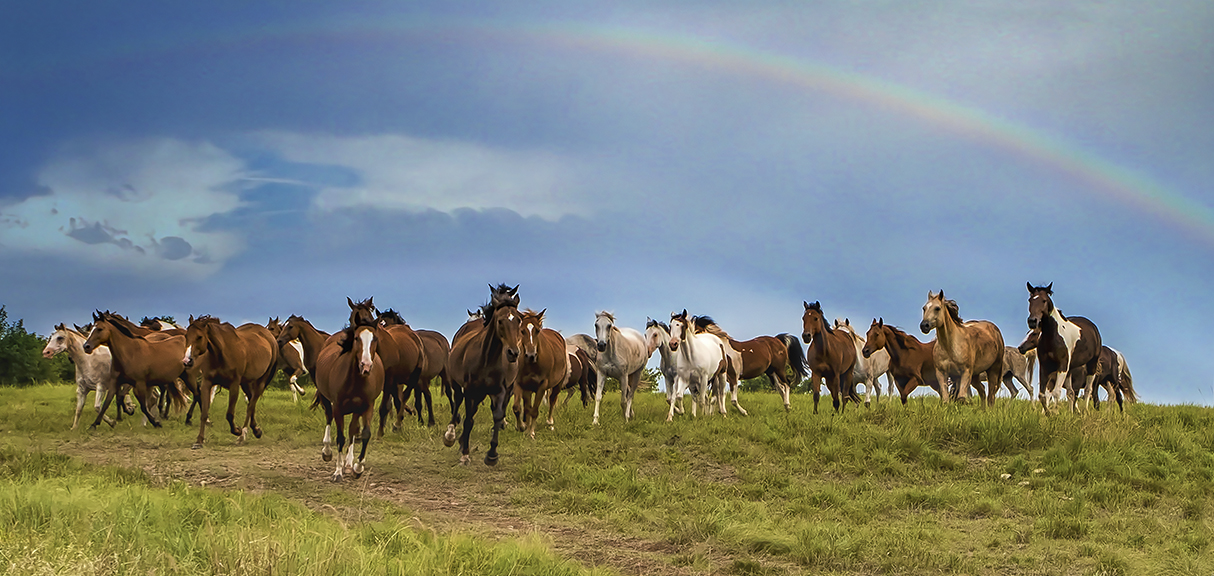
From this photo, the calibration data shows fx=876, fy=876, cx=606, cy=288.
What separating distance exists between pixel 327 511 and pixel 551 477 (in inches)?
153

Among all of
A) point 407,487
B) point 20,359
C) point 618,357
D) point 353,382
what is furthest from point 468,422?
point 20,359

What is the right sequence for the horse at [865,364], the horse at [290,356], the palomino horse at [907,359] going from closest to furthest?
the palomino horse at [907,359] → the horse at [290,356] → the horse at [865,364]

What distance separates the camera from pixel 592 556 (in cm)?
965

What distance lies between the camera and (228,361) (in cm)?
1798

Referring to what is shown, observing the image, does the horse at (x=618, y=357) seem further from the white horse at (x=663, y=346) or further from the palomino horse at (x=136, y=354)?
the palomino horse at (x=136, y=354)

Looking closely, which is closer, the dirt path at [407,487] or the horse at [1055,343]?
the dirt path at [407,487]

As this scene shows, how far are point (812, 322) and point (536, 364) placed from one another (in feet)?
24.1

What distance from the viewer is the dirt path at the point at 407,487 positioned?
32.5 feet

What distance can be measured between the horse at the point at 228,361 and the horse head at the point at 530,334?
632 centimetres

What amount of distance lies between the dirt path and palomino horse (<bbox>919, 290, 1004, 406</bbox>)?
10.6 m

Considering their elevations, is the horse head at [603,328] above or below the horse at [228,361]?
above

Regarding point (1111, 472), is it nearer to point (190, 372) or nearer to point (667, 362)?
point (667, 362)

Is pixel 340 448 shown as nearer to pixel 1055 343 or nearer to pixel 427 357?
pixel 427 357

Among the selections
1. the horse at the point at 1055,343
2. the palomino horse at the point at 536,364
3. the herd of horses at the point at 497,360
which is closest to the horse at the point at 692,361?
the herd of horses at the point at 497,360
